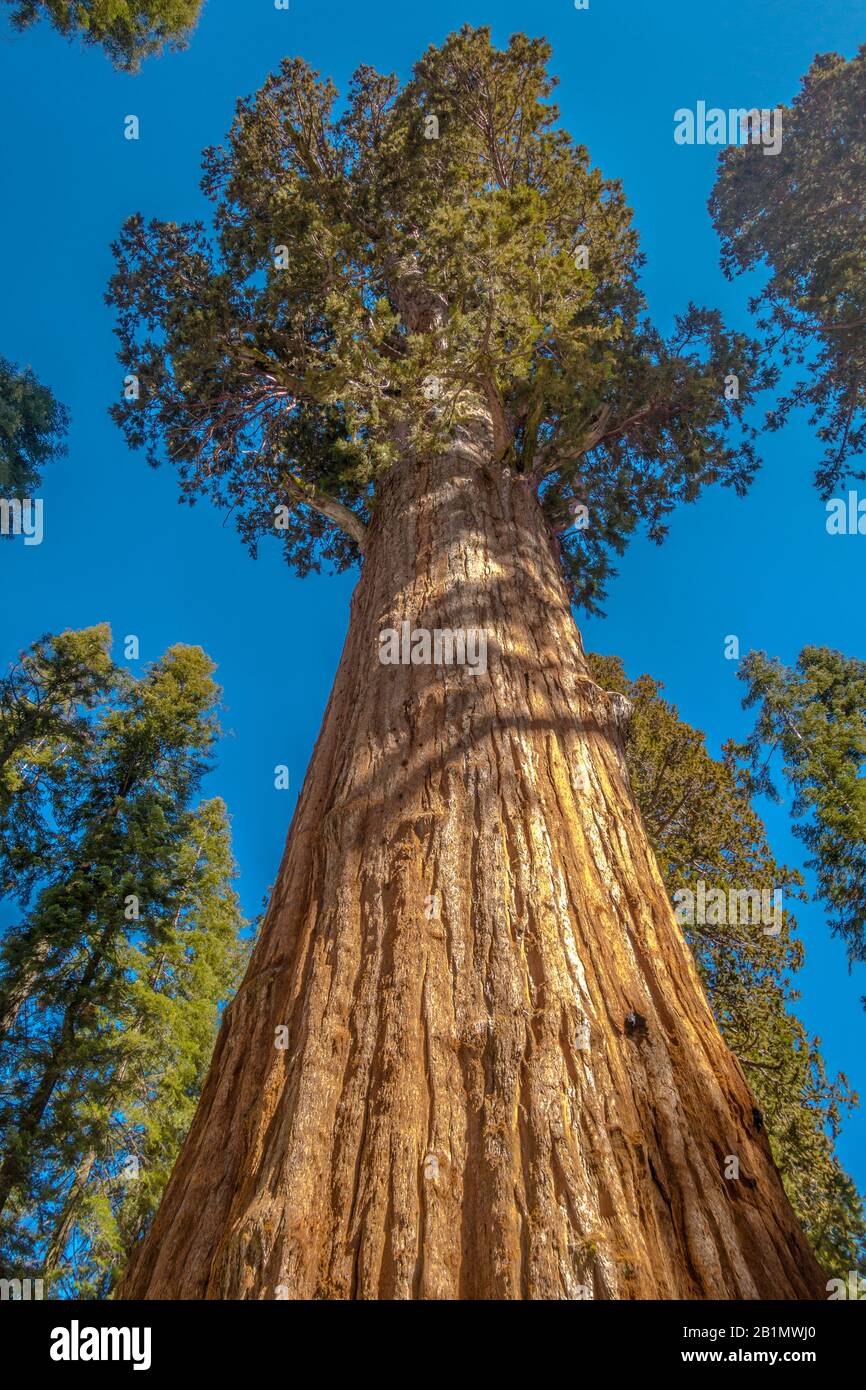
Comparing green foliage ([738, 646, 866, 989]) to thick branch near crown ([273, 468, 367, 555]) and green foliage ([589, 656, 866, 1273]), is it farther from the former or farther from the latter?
thick branch near crown ([273, 468, 367, 555])

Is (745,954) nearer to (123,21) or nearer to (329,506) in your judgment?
(329,506)

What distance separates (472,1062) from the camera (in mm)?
2234

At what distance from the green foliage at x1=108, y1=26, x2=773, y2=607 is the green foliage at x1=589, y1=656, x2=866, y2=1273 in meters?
2.49

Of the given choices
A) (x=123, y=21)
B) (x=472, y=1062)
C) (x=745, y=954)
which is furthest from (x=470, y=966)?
(x=123, y=21)

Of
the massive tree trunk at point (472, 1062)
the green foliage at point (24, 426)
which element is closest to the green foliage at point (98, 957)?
the green foliage at point (24, 426)

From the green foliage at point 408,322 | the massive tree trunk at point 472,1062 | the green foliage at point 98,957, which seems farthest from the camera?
the green foliage at point 98,957

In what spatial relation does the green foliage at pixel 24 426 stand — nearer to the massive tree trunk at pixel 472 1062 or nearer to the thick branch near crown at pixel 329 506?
the thick branch near crown at pixel 329 506

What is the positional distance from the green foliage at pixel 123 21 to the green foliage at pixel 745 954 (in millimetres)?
10752

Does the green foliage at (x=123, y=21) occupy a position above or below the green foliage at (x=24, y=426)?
above

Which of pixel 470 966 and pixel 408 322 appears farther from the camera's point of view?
pixel 408 322

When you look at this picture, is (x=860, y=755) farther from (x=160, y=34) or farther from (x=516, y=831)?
(x=160, y=34)

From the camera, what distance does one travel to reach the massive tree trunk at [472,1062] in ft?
6.11

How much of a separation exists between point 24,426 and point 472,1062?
1444cm

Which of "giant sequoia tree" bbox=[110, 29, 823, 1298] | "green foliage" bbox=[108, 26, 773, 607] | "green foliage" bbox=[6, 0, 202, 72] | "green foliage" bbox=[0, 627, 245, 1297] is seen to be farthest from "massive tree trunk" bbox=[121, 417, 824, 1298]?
"green foliage" bbox=[6, 0, 202, 72]
